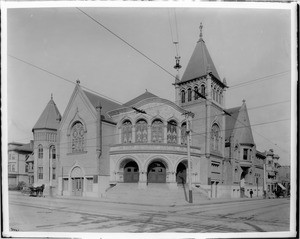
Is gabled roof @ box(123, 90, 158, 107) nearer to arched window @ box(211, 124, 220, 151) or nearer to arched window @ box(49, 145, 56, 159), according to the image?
arched window @ box(211, 124, 220, 151)

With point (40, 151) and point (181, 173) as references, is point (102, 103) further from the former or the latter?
point (181, 173)

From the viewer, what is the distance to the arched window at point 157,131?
184 inches

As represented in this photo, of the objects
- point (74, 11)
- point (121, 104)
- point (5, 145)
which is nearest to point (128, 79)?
point (121, 104)

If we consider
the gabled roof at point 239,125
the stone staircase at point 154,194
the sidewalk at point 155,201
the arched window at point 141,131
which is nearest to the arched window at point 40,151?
the sidewalk at point 155,201

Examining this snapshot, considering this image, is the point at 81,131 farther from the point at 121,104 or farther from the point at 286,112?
the point at 286,112

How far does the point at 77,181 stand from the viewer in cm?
477

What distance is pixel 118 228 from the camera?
162 inches

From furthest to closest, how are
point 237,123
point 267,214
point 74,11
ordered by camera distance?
point 237,123 → point 267,214 → point 74,11

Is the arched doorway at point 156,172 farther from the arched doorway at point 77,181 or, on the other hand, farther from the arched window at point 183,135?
the arched doorway at point 77,181

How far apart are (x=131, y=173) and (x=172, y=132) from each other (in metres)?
0.93

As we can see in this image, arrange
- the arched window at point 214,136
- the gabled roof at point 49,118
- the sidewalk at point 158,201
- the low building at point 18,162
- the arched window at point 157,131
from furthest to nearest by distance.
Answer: the arched window at point 214,136, the arched window at point 157,131, the sidewalk at point 158,201, the gabled roof at point 49,118, the low building at point 18,162

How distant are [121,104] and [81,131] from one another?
2.74 ft

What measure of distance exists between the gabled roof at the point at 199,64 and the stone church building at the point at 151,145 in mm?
22

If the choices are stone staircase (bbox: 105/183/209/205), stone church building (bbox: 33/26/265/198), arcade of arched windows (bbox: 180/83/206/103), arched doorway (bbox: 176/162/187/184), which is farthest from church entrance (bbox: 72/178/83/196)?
arcade of arched windows (bbox: 180/83/206/103)
